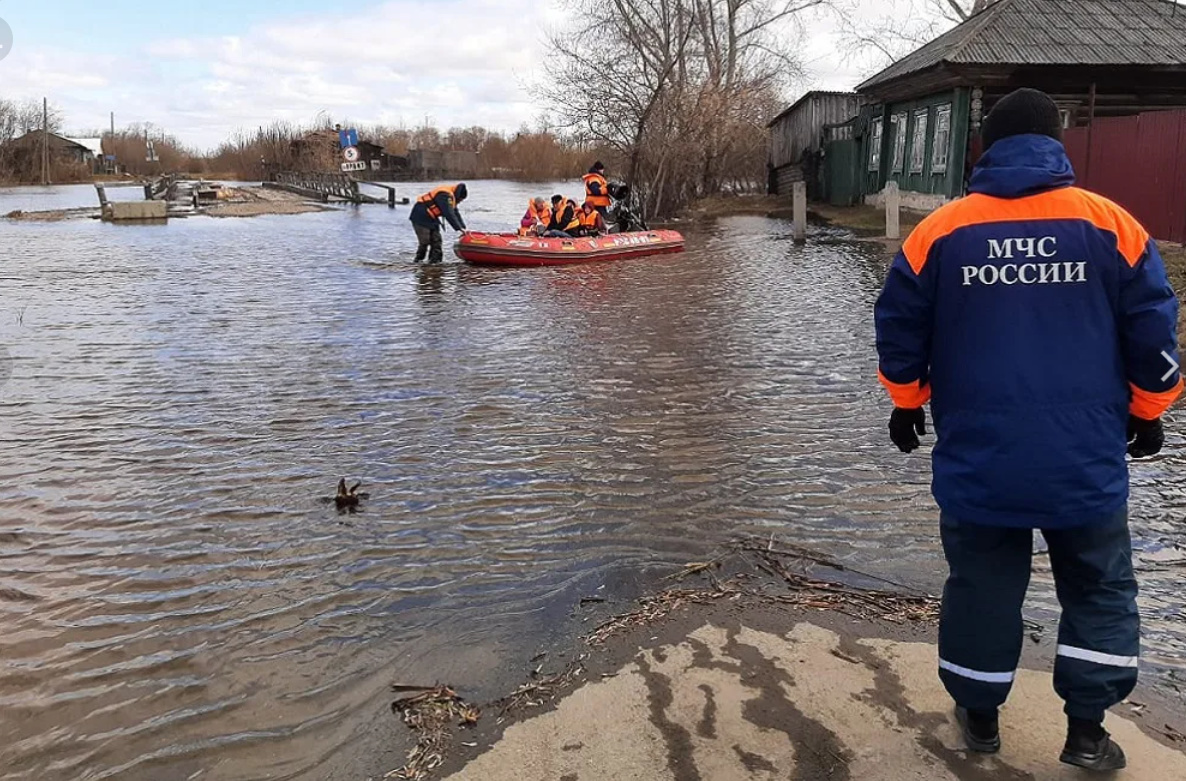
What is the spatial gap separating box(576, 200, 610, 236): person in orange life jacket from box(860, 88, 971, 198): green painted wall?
26.2 feet

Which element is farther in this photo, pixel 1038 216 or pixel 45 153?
pixel 45 153

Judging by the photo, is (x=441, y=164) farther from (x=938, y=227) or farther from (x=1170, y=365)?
(x=1170, y=365)

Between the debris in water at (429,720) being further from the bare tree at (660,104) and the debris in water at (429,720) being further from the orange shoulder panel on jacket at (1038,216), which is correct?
the bare tree at (660,104)

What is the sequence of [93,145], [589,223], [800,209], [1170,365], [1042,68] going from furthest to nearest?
1. [93,145]
2. [800,209]
3. [1042,68]
4. [589,223]
5. [1170,365]

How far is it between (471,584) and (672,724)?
1597 mm

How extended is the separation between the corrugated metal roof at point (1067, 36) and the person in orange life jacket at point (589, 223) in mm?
7921

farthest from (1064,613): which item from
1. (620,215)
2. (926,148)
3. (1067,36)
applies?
(926,148)

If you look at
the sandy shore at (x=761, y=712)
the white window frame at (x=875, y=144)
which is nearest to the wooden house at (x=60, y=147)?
the white window frame at (x=875, y=144)

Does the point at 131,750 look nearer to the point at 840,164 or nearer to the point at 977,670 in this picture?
the point at 977,670

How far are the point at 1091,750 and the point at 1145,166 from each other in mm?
14749

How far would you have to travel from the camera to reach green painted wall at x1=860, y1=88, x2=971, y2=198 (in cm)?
2175

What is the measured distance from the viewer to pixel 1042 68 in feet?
68.9

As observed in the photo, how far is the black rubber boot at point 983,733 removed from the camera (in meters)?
2.89

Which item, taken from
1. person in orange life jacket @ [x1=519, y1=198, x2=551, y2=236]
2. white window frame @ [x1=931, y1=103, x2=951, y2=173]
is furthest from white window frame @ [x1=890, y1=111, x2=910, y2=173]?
person in orange life jacket @ [x1=519, y1=198, x2=551, y2=236]
